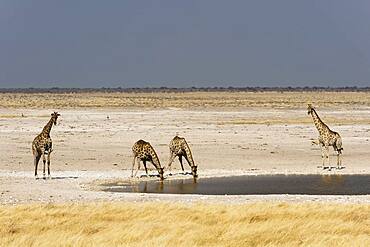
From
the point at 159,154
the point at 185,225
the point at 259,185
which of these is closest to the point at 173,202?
the point at 185,225

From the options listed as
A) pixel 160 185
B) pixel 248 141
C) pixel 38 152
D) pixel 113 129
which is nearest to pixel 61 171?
pixel 38 152

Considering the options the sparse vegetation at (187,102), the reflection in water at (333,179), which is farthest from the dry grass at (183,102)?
the reflection in water at (333,179)

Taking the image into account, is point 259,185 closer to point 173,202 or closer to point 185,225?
point 173,202

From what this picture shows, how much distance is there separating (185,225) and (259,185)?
869 cm

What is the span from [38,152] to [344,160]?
419 inches

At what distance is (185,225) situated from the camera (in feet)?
40.9

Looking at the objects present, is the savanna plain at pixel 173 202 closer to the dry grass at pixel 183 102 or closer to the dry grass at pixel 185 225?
the dry grass at pixel 185 225

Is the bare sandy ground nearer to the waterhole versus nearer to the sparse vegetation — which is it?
the waterhole

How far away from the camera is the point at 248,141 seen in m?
34.5

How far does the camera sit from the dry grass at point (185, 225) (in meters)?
11.1

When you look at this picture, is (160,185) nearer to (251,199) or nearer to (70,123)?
(251,199)

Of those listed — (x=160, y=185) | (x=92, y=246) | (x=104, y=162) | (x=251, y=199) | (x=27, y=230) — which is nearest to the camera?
(x=92, y=246)

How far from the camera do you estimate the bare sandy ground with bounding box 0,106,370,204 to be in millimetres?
18875

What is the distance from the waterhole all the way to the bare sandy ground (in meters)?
0.99
